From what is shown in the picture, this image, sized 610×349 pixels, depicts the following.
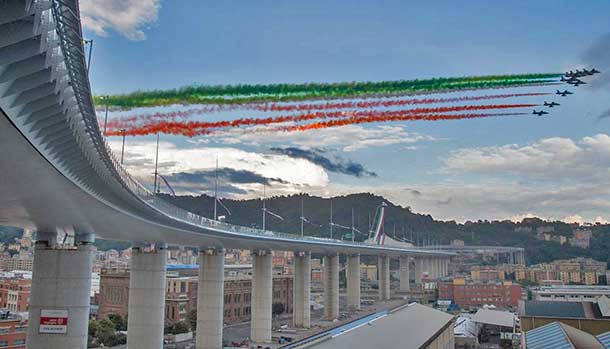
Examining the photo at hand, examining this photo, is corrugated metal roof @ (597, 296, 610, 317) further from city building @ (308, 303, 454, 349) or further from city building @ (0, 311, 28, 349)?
city building @ (0, 311, 28, 349)

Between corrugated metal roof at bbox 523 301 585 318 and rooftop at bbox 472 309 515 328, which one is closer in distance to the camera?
corrugated metal roof at bbox 523 301 585 318

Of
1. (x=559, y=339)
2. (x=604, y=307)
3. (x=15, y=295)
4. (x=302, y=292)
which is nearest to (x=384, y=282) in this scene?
(x=302, y=292)

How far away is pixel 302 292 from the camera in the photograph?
374 ft

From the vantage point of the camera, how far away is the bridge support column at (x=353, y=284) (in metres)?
150

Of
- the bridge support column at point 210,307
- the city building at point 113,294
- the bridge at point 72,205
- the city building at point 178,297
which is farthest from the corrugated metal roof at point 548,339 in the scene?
the city building at point 113,294

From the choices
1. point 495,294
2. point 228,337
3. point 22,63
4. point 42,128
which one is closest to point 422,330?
point 228,337

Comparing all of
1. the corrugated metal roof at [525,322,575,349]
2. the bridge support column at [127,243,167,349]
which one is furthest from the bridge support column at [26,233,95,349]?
the corrugated metal roof at [525,322,575,349]

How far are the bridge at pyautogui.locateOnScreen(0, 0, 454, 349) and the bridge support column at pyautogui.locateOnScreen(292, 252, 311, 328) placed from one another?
1526 cm

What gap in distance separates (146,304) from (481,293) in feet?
418

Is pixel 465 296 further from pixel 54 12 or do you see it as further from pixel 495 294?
pixel 54 12

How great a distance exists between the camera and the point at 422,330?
67875 millimetres

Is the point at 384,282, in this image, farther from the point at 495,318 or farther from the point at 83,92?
the point at 83,92

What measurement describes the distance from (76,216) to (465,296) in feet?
481

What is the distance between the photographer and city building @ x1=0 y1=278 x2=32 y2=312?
118m
